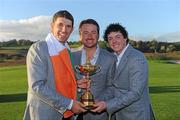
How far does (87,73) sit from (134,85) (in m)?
0.51

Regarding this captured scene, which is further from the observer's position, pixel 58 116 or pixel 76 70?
pixel 76 70

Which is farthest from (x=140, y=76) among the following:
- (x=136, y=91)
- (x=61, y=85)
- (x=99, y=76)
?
(x=61, y=85)

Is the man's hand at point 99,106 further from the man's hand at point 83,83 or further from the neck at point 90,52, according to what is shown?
the neck at point 90,52

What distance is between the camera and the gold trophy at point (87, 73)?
4445mm

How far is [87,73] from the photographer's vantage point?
4551 millimetres

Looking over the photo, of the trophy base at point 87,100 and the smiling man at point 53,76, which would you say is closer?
the smiling man at point 53,76

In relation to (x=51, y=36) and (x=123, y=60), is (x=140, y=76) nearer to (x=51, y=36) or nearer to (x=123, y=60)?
(x=123, y=60)

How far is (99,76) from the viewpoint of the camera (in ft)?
15.5

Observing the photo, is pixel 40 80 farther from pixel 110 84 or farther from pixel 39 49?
pixel 110 84

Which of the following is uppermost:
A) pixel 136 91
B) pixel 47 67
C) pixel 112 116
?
pixel 47 67

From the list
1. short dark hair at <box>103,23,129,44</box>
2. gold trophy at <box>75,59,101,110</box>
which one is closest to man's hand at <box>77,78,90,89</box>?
gold trophy at <box>75,59,101,110</box>

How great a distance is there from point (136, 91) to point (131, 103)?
0.19 metres

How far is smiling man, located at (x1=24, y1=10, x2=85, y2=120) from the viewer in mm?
4047

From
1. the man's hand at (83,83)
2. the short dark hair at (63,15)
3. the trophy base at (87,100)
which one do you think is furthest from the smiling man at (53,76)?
the man's hand at (83,83)
